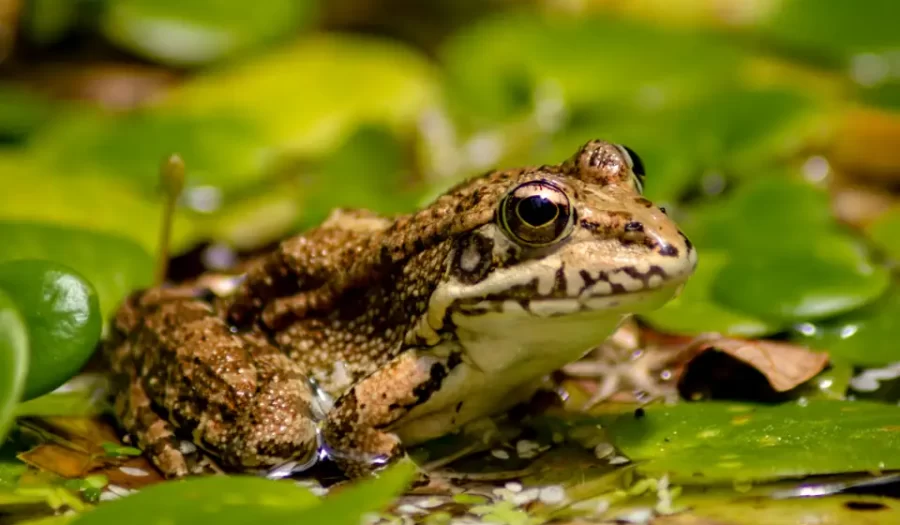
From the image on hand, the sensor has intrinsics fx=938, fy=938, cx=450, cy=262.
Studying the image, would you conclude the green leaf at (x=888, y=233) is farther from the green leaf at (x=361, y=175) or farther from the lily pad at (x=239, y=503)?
the lily pad at (x=239, y=503)

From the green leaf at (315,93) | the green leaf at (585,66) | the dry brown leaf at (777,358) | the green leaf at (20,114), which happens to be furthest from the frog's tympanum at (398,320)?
the green leaf at (20,114)

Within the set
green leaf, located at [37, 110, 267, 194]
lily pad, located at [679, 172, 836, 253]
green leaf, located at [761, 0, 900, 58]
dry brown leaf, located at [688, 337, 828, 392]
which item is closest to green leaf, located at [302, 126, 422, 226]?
green leaf, located at [37, 110, 267, 194]

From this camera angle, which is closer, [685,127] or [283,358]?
[283,358]

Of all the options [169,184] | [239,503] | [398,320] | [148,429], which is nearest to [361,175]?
[169,184]

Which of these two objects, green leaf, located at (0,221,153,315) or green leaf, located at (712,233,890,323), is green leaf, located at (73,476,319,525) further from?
green leaf, located at (712,233,890,323)

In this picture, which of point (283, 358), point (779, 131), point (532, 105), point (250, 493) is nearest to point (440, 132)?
point (532, 105)

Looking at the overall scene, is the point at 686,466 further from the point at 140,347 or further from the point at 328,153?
the point at 328,153

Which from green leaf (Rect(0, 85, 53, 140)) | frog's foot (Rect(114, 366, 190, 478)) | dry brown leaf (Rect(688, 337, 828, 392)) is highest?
green leaf (Rect(0, 85, 53, 140))
